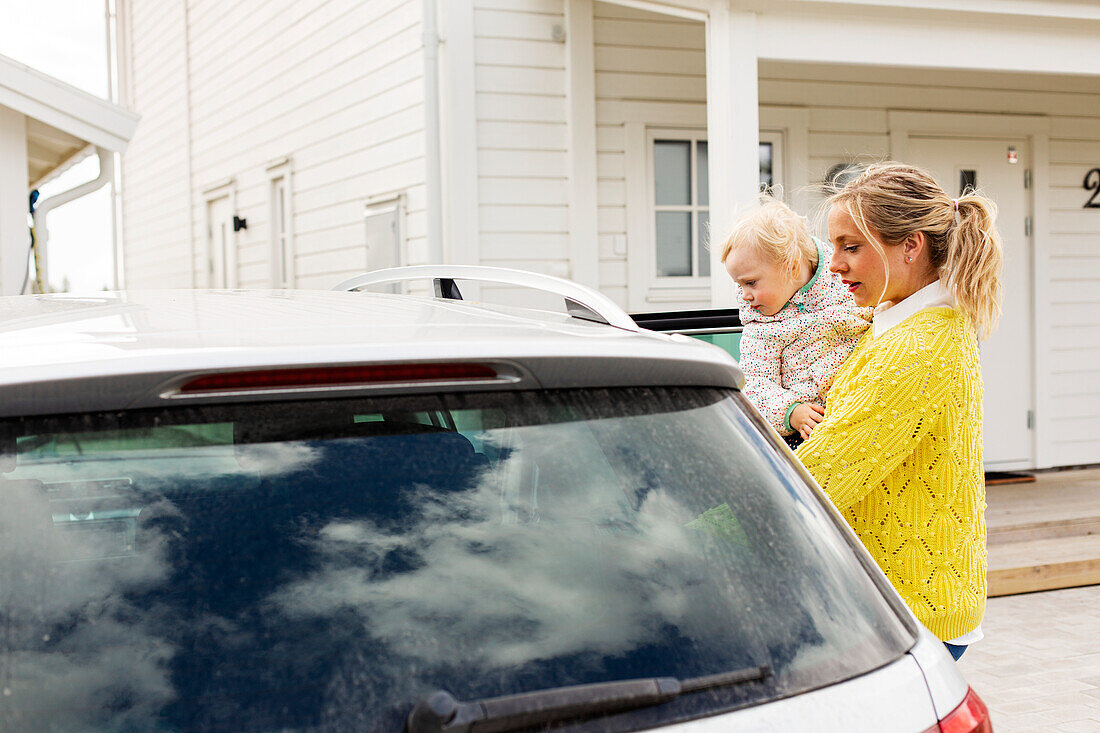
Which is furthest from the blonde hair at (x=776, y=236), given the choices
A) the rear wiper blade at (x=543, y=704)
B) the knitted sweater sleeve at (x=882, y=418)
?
the rear wiper blade at (x=543, y=704)

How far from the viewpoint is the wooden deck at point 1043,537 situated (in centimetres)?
620

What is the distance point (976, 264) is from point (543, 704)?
1348mm

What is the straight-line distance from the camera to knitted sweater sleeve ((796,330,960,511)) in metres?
1.96

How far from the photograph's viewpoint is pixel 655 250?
24.5 ft

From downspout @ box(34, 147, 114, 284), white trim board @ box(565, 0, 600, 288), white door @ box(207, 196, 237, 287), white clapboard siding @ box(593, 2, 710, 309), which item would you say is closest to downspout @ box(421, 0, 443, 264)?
white trim board @ box(565, 0, 600, 288)

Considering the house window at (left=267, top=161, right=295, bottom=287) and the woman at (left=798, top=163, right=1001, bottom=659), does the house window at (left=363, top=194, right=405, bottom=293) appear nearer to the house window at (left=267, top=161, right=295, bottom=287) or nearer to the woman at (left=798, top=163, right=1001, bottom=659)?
the house window at (left=267, top=161, right=295, bottom=287)

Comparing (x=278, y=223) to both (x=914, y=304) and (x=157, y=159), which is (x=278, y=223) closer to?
(x=157, y=159)

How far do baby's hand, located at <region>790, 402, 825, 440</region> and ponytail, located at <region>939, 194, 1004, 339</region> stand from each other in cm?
51

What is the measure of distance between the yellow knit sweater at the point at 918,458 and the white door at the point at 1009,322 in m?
7.05

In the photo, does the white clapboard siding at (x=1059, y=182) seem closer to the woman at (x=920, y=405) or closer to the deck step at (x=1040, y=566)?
the deck step at (x=1040, y=566)

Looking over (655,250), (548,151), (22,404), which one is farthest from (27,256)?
(22,404)

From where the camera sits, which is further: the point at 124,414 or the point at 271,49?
the point at 271,49

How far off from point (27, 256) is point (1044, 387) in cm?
804

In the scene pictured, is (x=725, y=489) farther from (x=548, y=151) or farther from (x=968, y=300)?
(x=548, y=151)
